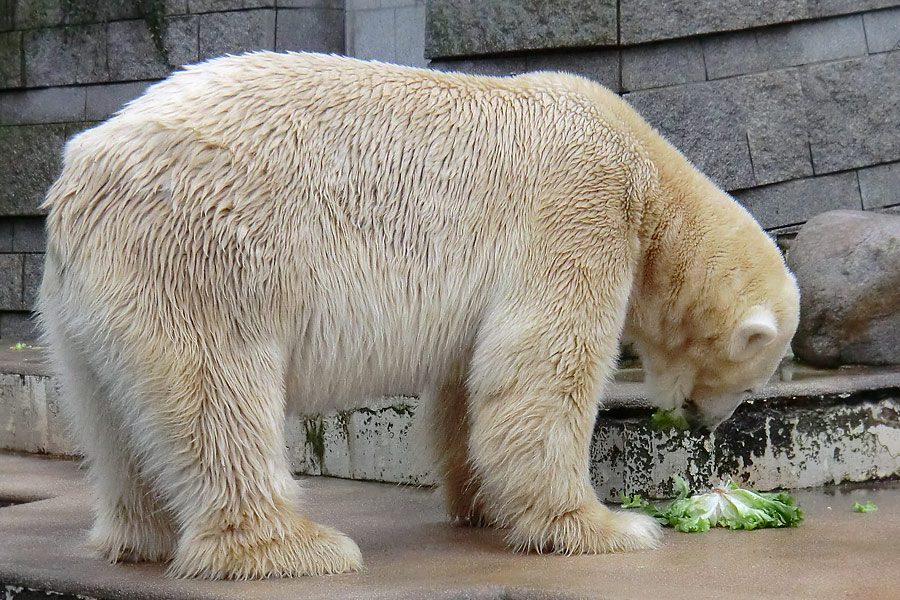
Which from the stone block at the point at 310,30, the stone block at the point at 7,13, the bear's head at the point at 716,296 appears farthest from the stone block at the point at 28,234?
the bear's head at the point at 716,296

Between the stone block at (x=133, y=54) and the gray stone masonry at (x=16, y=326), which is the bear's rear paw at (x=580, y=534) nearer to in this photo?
the stone block at (x=133, y=54)

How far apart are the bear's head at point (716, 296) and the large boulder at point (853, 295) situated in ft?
4.46

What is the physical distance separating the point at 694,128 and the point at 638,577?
11.5ft

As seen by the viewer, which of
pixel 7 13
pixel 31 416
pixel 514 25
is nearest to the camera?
pixel 31 416

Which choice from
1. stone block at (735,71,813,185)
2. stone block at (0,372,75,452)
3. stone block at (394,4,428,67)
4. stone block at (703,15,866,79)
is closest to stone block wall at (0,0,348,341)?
stone block at (394,4,428,67)

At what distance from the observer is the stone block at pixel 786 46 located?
612 cm

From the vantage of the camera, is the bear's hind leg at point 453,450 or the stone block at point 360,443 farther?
the stone block at point 360,443

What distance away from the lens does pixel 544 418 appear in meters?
3.55

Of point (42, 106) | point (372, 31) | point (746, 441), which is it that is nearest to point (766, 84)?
point (746, 441)

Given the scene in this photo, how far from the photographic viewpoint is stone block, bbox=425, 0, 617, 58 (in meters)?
6.13

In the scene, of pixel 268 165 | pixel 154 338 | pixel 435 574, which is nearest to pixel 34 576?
pixel 154 338

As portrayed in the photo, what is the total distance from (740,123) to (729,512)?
9.26 feet

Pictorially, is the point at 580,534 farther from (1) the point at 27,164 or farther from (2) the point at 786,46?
(1) the point at 27,164

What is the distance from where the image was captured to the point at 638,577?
3.24 meters
